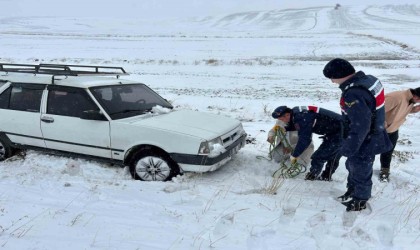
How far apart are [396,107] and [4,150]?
5.89 meters

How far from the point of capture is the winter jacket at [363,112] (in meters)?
3.83

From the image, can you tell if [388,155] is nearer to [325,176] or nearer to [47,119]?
[325,176]

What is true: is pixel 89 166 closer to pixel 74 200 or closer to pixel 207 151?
pixel 74 200

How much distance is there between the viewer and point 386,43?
33000 millimetres

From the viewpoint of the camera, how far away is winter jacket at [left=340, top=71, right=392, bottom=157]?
3.83 meters

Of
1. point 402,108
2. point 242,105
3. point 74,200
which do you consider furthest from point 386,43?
point 74,200

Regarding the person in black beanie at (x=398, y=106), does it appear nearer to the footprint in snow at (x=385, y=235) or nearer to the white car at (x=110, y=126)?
the footprint in snow at (x=385, y=235)

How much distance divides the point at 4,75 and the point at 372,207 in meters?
5.97

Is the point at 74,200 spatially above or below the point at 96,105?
below

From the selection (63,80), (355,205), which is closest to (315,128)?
(355,205)

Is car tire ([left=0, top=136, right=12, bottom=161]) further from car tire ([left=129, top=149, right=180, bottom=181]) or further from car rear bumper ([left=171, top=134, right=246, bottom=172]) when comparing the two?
car rear bumper ([left=171, top=134, right=246, bottom=172])

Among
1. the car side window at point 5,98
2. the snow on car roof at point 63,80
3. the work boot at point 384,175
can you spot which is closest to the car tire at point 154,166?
the snow on car roof at point 63,80

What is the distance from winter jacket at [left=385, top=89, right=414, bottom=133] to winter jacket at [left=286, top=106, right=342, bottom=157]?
64 centimetres

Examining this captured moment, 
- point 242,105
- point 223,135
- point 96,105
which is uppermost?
point 96,105
